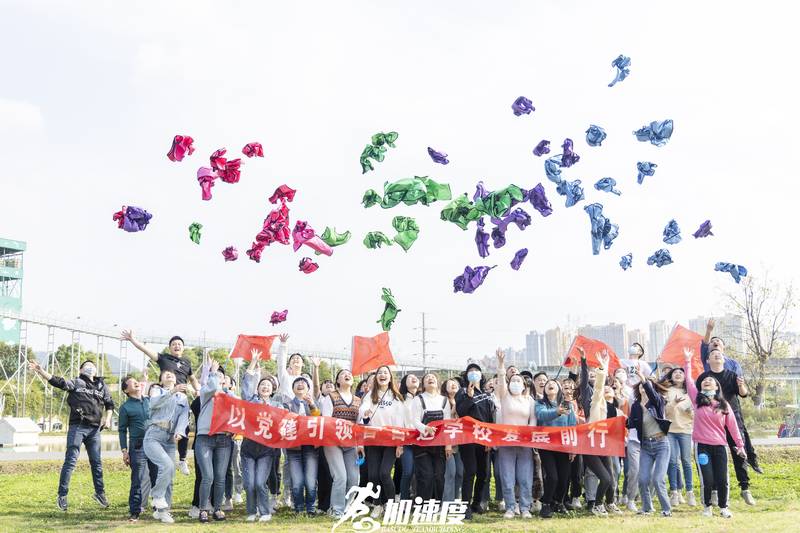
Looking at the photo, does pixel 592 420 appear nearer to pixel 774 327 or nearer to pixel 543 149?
pixel 543 149

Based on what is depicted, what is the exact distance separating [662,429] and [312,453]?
426 cm

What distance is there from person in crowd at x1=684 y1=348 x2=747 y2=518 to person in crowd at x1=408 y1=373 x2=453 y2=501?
2.97 m

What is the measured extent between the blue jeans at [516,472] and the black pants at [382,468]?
1.34 m

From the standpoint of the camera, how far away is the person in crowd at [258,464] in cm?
943

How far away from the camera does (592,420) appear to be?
10.0m

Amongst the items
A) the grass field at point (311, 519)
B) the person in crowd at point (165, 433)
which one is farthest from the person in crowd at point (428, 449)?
the person in crowd at point (165, 433)

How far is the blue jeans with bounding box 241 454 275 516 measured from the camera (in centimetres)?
943

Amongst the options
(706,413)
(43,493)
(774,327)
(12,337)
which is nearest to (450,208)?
(706,413)

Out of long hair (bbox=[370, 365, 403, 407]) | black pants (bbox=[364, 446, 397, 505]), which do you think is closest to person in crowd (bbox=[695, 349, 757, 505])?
long hair (bbox=[370, 365, 403, 407])

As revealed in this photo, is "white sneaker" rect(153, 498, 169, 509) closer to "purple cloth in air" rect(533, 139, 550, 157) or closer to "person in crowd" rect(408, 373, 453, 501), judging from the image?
"person in crowd" rect(408, 373, 453, 501)

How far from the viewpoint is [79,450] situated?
1077 cm

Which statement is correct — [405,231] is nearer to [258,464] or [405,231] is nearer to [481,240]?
[481,240]

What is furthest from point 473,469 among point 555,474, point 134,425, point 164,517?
point 134,425

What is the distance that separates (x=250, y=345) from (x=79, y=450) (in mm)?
2750
